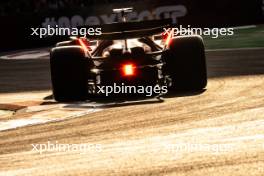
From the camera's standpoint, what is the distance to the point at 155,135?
6551 millimetres

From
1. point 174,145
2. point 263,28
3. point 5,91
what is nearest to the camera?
point 174,145

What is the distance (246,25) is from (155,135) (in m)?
16.2

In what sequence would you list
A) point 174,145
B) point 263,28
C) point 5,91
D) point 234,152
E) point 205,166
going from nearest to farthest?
1. point 205,166
2. point 234,152
3. point 174,145
4. point 5,91
5. point 263,28

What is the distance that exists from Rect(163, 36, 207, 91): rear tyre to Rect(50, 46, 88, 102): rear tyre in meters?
1.13

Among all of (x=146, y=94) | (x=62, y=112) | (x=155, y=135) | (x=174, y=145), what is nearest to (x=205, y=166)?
(x=174, y=145)

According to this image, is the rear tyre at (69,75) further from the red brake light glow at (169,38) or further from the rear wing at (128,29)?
the red brake light glow at (169,38)

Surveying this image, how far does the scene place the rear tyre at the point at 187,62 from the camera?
31.2ft

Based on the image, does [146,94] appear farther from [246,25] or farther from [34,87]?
[246,25]

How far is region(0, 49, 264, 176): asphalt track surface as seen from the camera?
5.27m

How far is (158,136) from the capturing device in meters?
6.48
